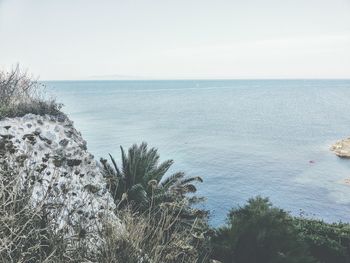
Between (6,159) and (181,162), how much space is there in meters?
44.9

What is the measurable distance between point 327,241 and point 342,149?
47128 mm

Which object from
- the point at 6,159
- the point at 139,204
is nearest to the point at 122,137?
the point at 139,204

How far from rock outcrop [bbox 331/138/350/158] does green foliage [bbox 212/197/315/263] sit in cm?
4807

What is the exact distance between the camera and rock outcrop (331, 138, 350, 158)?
56219 millimetres

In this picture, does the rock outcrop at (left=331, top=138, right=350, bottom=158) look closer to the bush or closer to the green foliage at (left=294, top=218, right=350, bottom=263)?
the green foliage at (left=294, top=218, right=350, bottom=263)

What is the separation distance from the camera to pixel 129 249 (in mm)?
6012

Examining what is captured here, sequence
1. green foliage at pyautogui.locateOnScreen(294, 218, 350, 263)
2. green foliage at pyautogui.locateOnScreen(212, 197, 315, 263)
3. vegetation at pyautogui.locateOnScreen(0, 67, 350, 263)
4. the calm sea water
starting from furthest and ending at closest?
the calm sea water, green foliage at pyautogui.locateOnScreen(294, 218, 350, 263), green foliage at pyautogui.locateOnScreen(212, 197, 315, 263), vegetation at pyautogui.locateOnScreen(0, 67, 350, 263)

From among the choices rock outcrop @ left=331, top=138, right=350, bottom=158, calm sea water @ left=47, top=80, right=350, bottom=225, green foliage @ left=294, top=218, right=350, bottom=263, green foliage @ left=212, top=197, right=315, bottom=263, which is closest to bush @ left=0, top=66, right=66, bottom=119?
green foliage @ left=212, top=197, right=315, bottom=263

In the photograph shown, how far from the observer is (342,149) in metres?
57.8

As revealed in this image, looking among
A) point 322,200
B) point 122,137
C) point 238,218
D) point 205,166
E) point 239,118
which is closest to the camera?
point 238,218

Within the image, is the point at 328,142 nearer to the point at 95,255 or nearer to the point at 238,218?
the point at 238,218

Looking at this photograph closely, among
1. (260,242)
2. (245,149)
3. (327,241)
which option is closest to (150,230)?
(260,242)

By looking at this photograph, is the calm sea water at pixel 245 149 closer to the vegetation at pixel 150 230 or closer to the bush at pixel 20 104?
the bush at pixel 20 104

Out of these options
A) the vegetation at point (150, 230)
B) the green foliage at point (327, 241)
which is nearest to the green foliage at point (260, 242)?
the vegetation at point (150, 230)
